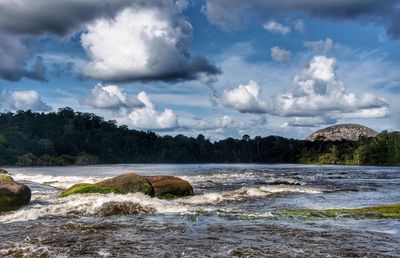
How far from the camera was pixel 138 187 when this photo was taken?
3453 cm

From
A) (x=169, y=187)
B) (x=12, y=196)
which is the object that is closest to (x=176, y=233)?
(x=12, y=196)

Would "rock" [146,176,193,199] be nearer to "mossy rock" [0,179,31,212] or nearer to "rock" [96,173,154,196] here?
"rock" [96,173,154,196]

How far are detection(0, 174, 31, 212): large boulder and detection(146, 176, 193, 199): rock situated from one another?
10.6 m

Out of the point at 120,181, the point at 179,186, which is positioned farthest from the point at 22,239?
the point at 179,186

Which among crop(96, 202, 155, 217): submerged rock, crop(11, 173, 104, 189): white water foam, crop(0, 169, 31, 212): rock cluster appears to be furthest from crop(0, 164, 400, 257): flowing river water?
crop(11, 173, 104, 189): white water foam

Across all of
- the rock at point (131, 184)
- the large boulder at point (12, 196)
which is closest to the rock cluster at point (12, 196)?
the large boulder at point (12, 196)

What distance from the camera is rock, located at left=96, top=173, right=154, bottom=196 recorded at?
34406 mm

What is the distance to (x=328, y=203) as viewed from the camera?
33500mm

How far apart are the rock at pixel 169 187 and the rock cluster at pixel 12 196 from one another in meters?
10.6

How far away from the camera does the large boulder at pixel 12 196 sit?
27.4 metres

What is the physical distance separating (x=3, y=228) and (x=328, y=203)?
22.6 metres

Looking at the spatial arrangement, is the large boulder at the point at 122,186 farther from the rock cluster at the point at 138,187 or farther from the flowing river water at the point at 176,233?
the flowing river water at the point at 176,233

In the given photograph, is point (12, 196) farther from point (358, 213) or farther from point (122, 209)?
point (358, 213)

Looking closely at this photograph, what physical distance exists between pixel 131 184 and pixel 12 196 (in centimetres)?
926
